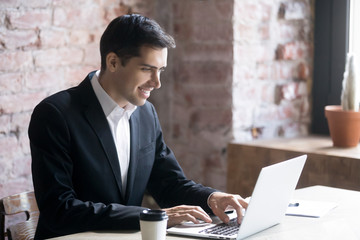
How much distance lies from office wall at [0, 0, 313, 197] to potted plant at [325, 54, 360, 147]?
14.9 inches

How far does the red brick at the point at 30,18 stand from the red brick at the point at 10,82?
0.63 ft

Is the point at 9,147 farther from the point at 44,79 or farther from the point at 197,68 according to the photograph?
the point at 197,68

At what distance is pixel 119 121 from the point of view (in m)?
2.02

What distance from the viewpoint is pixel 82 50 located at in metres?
2.60

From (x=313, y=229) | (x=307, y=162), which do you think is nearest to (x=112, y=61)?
(x=313, y=229)

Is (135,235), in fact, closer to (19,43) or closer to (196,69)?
(19,43)

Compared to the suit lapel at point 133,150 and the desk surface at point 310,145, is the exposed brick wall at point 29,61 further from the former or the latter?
the desk surface at point 310,145

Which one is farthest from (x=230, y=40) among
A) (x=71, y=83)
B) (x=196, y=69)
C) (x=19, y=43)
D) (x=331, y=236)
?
(x=331, y=236)

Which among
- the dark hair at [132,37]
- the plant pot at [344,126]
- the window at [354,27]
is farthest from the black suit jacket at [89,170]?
the window at [354,27]

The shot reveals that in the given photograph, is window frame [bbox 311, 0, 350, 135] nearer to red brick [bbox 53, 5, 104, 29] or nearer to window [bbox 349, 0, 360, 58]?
window [bbox 349, 0, 360, 58]

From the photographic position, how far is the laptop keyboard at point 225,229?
1.59 m

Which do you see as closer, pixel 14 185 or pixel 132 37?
pixel 132 37

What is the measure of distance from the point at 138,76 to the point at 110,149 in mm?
255

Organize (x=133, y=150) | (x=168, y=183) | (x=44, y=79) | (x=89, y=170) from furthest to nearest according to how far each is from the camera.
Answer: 1. (x=44, y=79)
2. (x=168, y=183)
3. (x=133, y=150)
4. (x=89, y=170)
